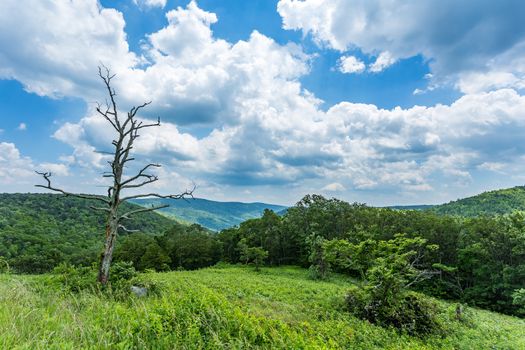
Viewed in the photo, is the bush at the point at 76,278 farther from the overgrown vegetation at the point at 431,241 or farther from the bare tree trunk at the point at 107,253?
the overgrown vegetation at the point at 431,241

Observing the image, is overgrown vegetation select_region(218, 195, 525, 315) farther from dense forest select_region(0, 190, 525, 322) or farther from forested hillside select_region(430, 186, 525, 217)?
forested hillside select_region(430, 186, 525, 217)

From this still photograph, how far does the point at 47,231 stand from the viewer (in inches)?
3105

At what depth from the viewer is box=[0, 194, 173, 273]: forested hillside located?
1863 inches

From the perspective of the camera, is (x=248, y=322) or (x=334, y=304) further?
(x=334, y=304)

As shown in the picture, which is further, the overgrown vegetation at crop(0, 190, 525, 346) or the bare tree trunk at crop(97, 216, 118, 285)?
the overgrown vegetation at crop(0, 190, 525, 346)

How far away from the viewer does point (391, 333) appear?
11828 mm

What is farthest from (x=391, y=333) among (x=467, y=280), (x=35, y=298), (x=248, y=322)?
(x=467, y=280)

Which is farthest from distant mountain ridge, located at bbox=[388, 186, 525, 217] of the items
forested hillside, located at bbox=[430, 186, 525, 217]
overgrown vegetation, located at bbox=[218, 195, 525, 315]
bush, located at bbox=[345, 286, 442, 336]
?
bush, located at bbox=[345, 286, 442, 336]

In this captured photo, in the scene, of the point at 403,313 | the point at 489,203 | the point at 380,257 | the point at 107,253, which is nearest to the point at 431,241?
the point at 380,257

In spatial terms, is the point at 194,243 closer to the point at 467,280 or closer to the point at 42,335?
the point at 467,280

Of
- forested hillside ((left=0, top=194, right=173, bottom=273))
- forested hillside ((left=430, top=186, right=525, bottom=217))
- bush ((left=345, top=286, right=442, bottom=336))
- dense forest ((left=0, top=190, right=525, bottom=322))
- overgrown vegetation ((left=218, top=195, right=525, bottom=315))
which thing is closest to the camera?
bush ((left=345, top=286, right=442, bottom=336))

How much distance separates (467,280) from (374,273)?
3315 cm

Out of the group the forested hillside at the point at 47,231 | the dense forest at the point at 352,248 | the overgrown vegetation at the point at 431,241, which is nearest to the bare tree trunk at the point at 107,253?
the forested hillside at the point at 47,231

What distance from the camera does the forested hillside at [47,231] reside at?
47.3 metres
